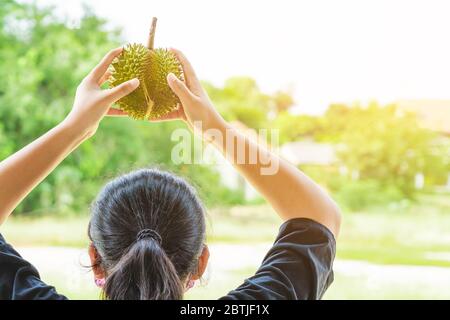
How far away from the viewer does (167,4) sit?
230 centimetres

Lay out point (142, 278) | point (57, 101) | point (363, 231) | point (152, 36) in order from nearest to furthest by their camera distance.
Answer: point (142, 278) < point (152, 36) < point (57, 101) < point (363, 231)

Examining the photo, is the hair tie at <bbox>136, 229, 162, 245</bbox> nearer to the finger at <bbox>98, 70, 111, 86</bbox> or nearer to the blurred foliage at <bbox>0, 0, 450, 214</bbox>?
the finger at <bbox>98, 70, 111, 86</bbox>

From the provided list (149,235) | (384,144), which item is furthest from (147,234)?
(384,144)

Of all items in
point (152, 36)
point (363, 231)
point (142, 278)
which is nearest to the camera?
point (142, 278)

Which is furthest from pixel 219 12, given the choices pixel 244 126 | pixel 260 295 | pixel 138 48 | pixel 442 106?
pixel 260 295

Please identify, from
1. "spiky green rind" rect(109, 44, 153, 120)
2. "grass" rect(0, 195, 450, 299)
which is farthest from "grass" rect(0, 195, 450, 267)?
"spiky green rind" rect(109, 44, 153, 120)

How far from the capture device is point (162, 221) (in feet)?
1.94

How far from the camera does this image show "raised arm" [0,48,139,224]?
57 centimetres

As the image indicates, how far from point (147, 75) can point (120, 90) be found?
0.07 meters

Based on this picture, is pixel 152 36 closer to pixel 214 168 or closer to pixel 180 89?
pixel 180 89

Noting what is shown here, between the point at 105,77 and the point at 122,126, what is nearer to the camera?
the point at 105,77

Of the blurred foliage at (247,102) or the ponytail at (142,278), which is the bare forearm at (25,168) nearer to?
the ponytail at (142,278)

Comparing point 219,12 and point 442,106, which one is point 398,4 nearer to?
point 442,106
